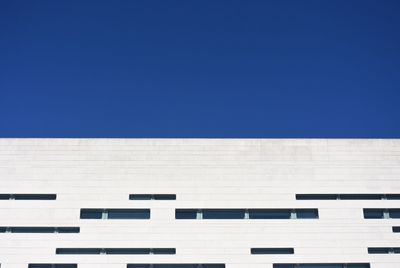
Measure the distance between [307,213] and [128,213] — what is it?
12.7 m

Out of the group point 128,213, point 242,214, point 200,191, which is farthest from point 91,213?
point 242,214

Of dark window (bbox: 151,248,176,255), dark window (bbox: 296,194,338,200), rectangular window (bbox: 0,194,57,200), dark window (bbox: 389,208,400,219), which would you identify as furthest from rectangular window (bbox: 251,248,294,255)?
rectangular window (bbox: 0,194,57,200)

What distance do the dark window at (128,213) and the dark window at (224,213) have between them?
13.9ft

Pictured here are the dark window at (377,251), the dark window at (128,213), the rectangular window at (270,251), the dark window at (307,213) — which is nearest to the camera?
the rectangular window at (270,251)

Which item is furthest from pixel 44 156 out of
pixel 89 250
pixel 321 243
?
pixel 321 243

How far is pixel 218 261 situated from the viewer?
114ft

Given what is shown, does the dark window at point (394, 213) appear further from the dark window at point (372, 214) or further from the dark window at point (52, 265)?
the dark window at point (52, 265)

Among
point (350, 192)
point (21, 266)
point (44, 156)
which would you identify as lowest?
point (21, 266)

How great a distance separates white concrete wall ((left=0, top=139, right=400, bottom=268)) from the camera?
35.2m

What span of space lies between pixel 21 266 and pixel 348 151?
2471 centimetres

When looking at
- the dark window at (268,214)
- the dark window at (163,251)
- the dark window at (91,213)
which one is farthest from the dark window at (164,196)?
the dark window at (268,214)

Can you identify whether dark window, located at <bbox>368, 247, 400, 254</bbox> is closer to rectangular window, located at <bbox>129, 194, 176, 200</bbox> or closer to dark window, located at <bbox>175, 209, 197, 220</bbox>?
dark window, located at <bbox>175, 209, 197, 220</bbox>

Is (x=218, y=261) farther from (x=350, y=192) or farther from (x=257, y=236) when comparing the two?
(x=350, y=192)

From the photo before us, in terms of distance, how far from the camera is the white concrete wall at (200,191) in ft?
115
